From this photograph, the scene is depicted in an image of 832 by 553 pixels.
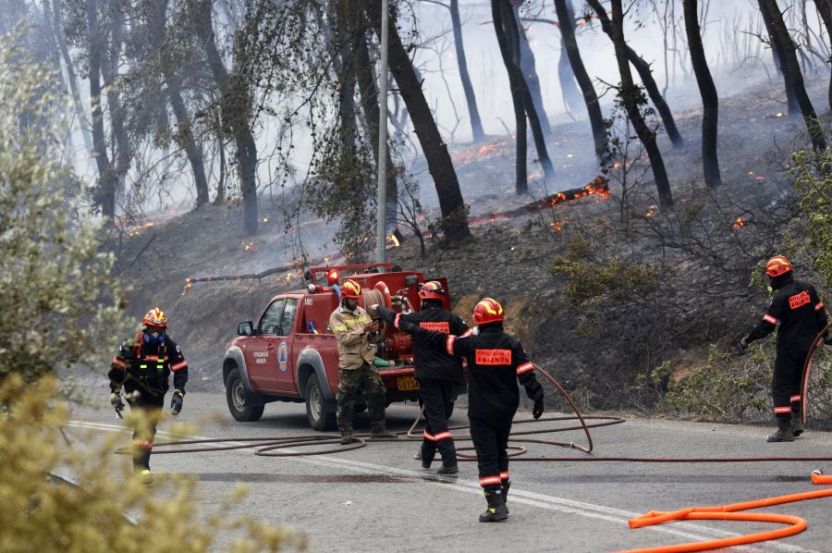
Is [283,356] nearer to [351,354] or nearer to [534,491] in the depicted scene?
[351,354]

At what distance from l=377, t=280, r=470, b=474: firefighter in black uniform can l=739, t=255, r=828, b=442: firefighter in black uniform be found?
3.12m

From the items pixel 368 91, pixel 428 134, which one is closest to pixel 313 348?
pixel 428 134

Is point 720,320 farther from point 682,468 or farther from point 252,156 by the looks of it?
point 252,156

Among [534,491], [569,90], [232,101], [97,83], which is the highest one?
[569,90]

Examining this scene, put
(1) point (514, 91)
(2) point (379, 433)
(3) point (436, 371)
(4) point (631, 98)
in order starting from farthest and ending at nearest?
1. (1) point (514, 91)
2. (4) point (631, 98)
3. (2) point (379, 433)
4. (3) point (436, 371)

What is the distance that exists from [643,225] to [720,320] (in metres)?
6.11

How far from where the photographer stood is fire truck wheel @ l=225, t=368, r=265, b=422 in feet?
60.0

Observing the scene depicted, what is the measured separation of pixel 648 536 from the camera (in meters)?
7.98

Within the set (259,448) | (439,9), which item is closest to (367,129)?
(259,448)

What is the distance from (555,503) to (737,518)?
187cm

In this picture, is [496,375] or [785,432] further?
[785,432]

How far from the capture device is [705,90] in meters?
25.5

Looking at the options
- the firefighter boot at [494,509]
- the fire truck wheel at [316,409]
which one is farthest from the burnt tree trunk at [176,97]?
the firefighter boot at [494,509]

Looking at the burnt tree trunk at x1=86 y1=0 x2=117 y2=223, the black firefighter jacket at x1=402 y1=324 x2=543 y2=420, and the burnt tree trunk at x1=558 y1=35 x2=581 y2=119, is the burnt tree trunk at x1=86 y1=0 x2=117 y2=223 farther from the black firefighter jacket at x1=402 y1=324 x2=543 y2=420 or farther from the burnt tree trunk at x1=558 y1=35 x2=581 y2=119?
the black firefighter jacket at x1=402 y1=324 x2=543 y2=420
